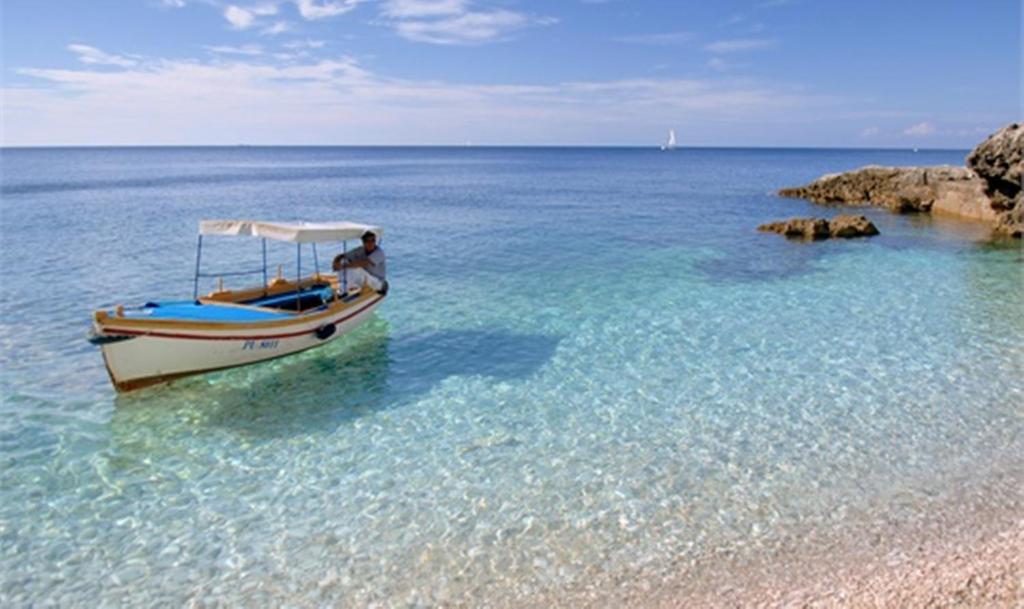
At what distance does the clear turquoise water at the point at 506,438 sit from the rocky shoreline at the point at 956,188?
1421 cm

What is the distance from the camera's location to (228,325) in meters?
13.3

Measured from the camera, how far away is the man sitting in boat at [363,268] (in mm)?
17000

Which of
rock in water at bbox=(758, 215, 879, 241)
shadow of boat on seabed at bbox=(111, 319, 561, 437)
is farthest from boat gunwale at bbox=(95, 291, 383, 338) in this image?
rock in water at bbox=(758, 215, 879, 241)

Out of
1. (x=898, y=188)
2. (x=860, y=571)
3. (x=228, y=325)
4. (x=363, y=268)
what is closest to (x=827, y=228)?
(x=898, y=188)

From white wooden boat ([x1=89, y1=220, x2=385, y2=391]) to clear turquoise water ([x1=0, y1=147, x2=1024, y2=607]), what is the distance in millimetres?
458

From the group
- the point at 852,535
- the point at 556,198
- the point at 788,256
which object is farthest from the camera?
the point at 556,198

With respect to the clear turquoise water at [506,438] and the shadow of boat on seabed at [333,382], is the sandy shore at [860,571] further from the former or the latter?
the shadow of boat on seabed at [333,382]

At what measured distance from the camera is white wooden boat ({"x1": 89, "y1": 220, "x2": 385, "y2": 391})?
Result: 12.5 metres

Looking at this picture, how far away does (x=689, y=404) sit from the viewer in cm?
1264

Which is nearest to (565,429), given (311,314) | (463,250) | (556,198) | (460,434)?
(460,434)

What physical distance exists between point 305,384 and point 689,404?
7.36 m

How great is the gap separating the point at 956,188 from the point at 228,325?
44170 millimetres

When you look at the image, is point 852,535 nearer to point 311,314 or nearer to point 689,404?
point 689,404

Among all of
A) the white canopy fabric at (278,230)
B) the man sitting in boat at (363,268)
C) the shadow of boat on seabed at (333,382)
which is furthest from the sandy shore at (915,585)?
the man sitting in boat at (363,268)
